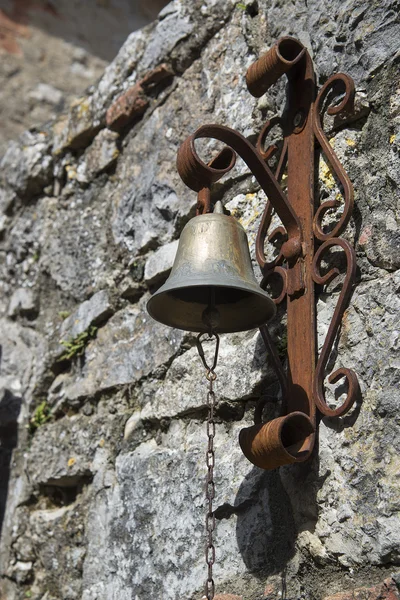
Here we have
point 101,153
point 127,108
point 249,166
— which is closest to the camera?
point 249,166

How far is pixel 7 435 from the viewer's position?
9.47 ft

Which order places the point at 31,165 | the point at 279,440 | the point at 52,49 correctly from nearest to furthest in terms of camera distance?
1. the point at 279,440
2. the point at 31,165
3. the point at 52,49

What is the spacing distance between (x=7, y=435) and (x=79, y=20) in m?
3.44

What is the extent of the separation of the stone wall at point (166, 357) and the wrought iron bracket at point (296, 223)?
4 cm

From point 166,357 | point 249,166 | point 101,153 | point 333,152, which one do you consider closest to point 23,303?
point 101,153

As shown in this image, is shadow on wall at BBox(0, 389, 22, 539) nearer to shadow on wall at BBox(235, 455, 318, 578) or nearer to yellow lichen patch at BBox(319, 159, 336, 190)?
shadow on wall at BBox(235, 455, 318, 578)

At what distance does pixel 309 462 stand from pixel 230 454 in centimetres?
28

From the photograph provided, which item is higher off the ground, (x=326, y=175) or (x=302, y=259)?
(x=326, y=175)

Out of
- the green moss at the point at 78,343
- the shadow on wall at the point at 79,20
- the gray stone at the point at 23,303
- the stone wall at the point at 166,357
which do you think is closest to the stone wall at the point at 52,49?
the shadow on wall at the point at 79,20

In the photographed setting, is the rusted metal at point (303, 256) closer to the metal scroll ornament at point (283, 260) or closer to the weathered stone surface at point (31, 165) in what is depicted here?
the metal scroll ornament at point (283, 260)

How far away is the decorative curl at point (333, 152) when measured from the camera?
1.69m

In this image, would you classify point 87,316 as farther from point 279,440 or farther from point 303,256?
point 279,440

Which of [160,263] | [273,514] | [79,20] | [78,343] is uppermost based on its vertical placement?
[79,20]

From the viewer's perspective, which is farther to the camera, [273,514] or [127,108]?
[127,108]
